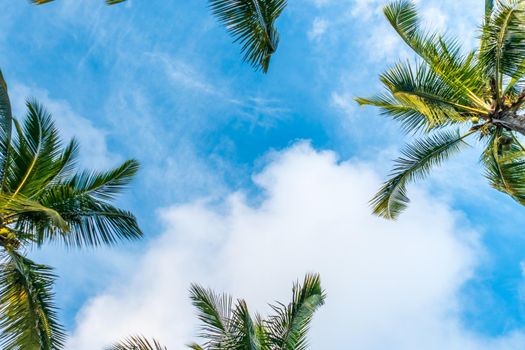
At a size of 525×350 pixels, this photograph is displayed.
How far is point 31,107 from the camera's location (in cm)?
850

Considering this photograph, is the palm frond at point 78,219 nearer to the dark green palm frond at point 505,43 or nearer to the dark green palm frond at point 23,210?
the dark green palm frond at point 23,210

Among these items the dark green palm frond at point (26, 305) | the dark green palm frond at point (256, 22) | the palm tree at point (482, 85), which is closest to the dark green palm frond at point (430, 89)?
the palm tree at point (482, 85)

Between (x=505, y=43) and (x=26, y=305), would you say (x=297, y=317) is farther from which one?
(x=505, y=43)

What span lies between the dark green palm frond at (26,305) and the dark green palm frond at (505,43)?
925 centimetres

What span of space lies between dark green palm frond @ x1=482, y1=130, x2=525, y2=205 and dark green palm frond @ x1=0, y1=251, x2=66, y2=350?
350 inches

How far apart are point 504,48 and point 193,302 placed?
7695mm

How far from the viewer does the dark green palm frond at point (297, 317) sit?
8.06m

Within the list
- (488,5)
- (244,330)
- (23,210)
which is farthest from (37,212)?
(488,5)

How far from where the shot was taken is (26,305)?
24.9ft

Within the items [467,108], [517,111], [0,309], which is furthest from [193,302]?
[517,111]

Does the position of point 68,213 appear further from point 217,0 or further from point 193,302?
point 217,0

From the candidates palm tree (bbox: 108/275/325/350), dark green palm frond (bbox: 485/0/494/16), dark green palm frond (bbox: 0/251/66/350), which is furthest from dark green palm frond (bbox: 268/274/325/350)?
dark green palm frond (bbox: 485/0/494/16)

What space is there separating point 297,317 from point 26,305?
456cm

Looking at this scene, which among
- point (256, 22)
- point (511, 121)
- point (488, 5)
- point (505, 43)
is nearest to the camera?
point (256, 22)
